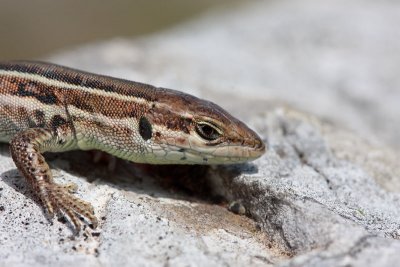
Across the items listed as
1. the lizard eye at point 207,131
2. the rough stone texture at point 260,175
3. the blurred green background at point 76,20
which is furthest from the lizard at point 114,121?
the blurred green background at point 76,20

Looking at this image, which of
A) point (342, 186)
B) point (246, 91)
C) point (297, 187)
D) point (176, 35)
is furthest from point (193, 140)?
point (176, 35)

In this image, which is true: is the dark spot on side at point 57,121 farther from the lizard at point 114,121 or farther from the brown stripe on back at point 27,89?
the brown stripe on back at point 27,89

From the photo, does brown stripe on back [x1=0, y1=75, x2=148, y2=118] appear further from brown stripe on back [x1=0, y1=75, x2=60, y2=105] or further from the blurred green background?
the blurred green background

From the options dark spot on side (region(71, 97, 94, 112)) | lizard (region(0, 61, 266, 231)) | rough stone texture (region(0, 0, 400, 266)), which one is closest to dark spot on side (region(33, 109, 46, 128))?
lizard (region(0, 61, 266, 231))

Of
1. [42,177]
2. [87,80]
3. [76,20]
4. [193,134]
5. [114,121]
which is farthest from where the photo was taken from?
[76,20]

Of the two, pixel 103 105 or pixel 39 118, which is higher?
pixel 103 105

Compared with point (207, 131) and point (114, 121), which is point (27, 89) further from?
point (207, 131)

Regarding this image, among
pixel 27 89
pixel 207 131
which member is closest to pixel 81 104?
pixel 27 89
